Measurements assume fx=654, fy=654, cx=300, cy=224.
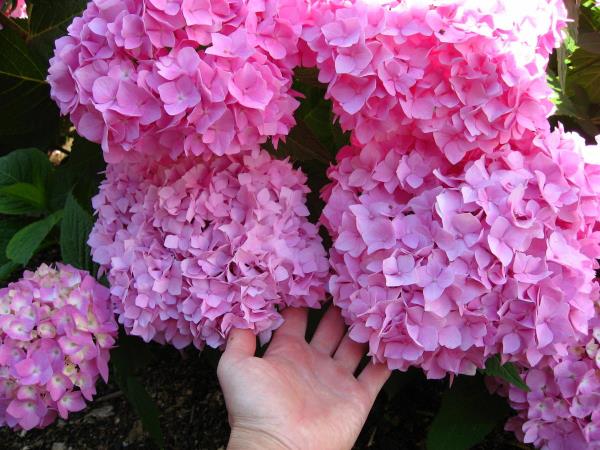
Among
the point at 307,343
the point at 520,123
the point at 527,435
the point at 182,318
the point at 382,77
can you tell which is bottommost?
the point at 527,435

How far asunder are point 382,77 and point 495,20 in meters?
0.19

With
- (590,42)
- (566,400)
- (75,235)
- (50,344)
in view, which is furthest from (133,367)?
(590,42)

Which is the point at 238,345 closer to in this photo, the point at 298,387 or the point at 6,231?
the point at 298,387

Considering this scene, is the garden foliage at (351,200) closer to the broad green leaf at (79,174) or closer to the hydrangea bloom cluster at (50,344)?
the hydrangea bloom cluster at (50,344)

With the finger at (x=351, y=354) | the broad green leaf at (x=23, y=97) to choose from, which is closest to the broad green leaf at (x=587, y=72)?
the finger at (x=351, y=354)

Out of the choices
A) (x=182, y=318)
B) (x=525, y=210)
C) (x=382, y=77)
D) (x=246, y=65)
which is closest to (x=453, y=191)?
(x=525, y=210)

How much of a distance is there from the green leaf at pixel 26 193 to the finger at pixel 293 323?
75 cm

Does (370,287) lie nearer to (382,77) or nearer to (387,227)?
(387,227)

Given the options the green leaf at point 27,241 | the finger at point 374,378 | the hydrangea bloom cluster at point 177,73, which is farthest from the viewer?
the green leaf at point 27,241

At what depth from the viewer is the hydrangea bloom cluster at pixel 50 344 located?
1201 mm

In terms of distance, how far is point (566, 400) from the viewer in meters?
1.18

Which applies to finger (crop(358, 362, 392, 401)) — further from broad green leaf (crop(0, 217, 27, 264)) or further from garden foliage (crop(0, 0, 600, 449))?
broad green leaf (crop(0, 217, 27, 264))

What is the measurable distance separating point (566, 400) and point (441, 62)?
0.65 meters

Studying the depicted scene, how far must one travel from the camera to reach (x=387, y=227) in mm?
1057
